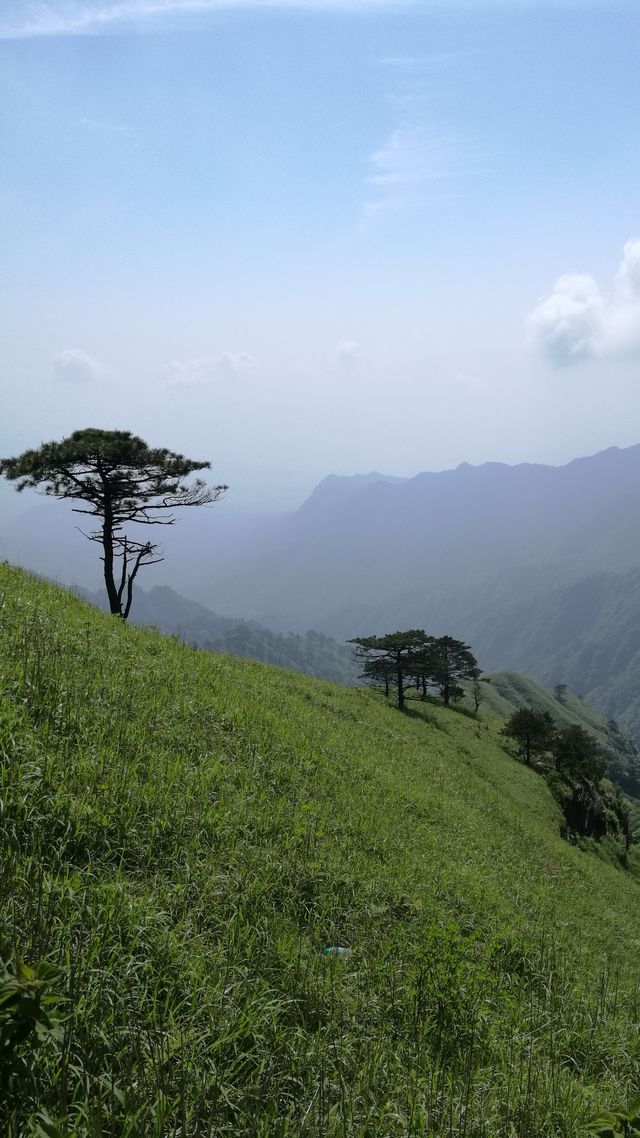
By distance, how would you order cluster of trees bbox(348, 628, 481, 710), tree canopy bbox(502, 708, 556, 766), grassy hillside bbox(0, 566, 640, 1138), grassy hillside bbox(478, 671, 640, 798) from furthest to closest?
grassy hillside bbox(478, 671, 640, 798)
tree canopy bbox(502, 708, 556, 766)
cluster of trees bbox(348, 628, 481, 710)
grassy hillside bbox(0, 566, 640, 1138)

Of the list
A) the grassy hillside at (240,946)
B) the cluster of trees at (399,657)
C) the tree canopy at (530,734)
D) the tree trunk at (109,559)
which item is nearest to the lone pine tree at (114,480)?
the tree trunk at (109,559)

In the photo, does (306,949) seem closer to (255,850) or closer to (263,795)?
(255,850)

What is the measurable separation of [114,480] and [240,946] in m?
26.8

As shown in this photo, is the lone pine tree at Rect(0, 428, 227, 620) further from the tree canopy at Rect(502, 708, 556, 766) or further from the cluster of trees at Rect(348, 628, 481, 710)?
the tree canopy at Rect(502, 708, 556, 766)

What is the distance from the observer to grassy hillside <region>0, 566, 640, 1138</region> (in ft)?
12.3

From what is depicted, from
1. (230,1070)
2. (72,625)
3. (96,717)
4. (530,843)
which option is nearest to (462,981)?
(230,1070)

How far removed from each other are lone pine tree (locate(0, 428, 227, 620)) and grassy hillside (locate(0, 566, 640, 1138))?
16.9m

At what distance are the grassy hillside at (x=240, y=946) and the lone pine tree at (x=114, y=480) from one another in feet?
55.5

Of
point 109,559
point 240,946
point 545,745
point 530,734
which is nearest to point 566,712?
point 545,745

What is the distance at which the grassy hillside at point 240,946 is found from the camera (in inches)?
147

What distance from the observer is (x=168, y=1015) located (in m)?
4.19

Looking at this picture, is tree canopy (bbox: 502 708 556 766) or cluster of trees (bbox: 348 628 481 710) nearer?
cluster of trees (bbox: 348 628 481 710)

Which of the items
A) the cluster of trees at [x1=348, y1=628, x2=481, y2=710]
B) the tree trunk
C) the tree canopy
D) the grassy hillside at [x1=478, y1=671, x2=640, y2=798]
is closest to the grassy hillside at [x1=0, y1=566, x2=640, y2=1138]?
the tree trunk

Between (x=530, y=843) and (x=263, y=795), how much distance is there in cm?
1774
